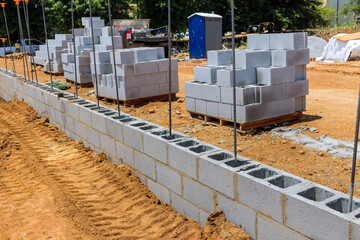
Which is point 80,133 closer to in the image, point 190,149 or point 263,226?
point 190,149

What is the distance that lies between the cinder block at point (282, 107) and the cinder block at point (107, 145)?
293 centimetres

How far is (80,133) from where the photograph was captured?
25.8 feet

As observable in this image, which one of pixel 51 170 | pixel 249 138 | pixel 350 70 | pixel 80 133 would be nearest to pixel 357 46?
pixel 350 70

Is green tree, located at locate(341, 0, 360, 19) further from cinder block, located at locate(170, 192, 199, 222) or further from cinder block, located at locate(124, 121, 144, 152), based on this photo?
cinder block, located at locate(170, 192, 199, 222)

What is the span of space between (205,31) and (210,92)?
43.2 feet

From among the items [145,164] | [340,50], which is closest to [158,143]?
[145,164]

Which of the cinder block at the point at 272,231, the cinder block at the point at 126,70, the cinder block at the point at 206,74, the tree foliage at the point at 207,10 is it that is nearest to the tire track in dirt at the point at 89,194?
the cinder block at the point at 272,231

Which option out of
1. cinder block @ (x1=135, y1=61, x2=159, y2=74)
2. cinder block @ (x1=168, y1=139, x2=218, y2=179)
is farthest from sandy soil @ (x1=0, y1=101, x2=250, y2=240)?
cinder block @ (x1=135, y1=61, x2=159, y2=74)

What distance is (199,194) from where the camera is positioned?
430 cm

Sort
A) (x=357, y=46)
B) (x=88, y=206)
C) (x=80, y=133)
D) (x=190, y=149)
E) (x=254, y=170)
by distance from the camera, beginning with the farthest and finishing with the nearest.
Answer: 1. (x=357, y=46)
2. (x=80, y=133)
3. (x=88, y=206)
4. (x=190, y=149)
5. (x=254, y=170)

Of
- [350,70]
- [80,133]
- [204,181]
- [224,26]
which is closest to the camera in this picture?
[204,181]

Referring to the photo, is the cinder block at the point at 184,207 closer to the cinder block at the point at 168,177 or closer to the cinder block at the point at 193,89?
the cinder block at the point at 168,177

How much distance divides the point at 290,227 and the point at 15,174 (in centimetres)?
514

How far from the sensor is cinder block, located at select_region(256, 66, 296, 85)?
271 inches
